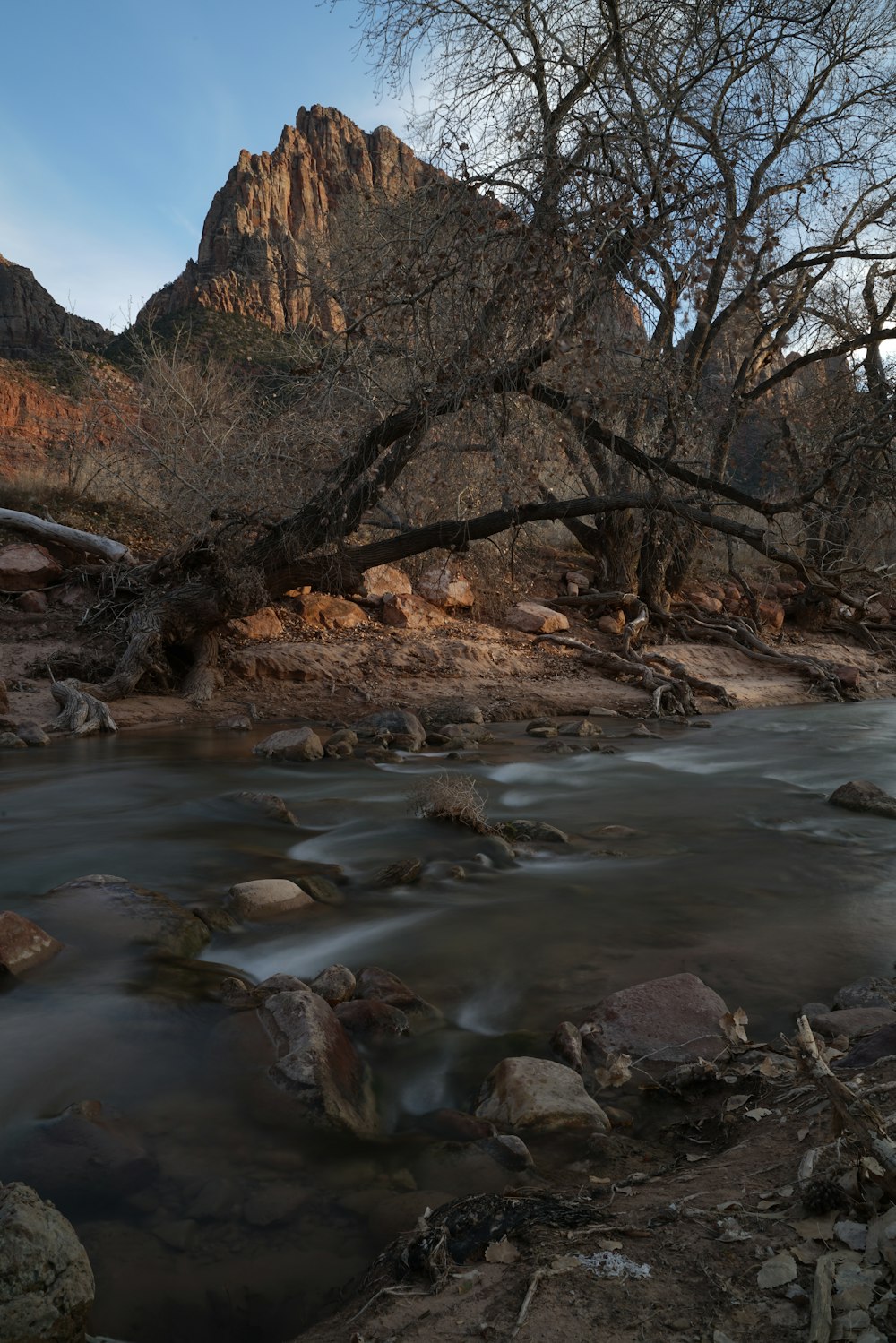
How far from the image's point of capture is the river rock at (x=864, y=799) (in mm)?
7184

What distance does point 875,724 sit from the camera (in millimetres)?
11820

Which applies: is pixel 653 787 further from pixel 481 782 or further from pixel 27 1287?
pixel 27 1287

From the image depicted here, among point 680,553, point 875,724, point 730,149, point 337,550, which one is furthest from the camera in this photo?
point 680,553

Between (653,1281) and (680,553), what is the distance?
14.8 m

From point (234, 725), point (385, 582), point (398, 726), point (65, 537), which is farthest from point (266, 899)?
point (385, 582)

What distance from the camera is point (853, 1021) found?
333cm

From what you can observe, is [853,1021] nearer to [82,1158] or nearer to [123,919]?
[82,1158]

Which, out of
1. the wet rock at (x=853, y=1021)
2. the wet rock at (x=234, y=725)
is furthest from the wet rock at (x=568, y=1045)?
the wet rock at (x=234, y=725)

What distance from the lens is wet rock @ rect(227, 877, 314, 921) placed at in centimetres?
470

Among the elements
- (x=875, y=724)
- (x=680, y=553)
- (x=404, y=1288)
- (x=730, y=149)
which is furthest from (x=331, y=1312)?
(x=680, y=553)

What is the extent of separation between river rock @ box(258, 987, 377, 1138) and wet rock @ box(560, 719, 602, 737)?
7132 millimetres

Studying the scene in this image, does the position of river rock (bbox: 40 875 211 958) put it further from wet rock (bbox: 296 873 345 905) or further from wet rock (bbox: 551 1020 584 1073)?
wet rock (bbox: 551 1020 584 1073)

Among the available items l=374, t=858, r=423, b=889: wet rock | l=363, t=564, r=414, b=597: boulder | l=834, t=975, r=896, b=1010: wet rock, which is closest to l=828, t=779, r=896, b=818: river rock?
l=834, t=975, r=896, b=1010: wet rock

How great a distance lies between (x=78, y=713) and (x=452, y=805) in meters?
4.61
